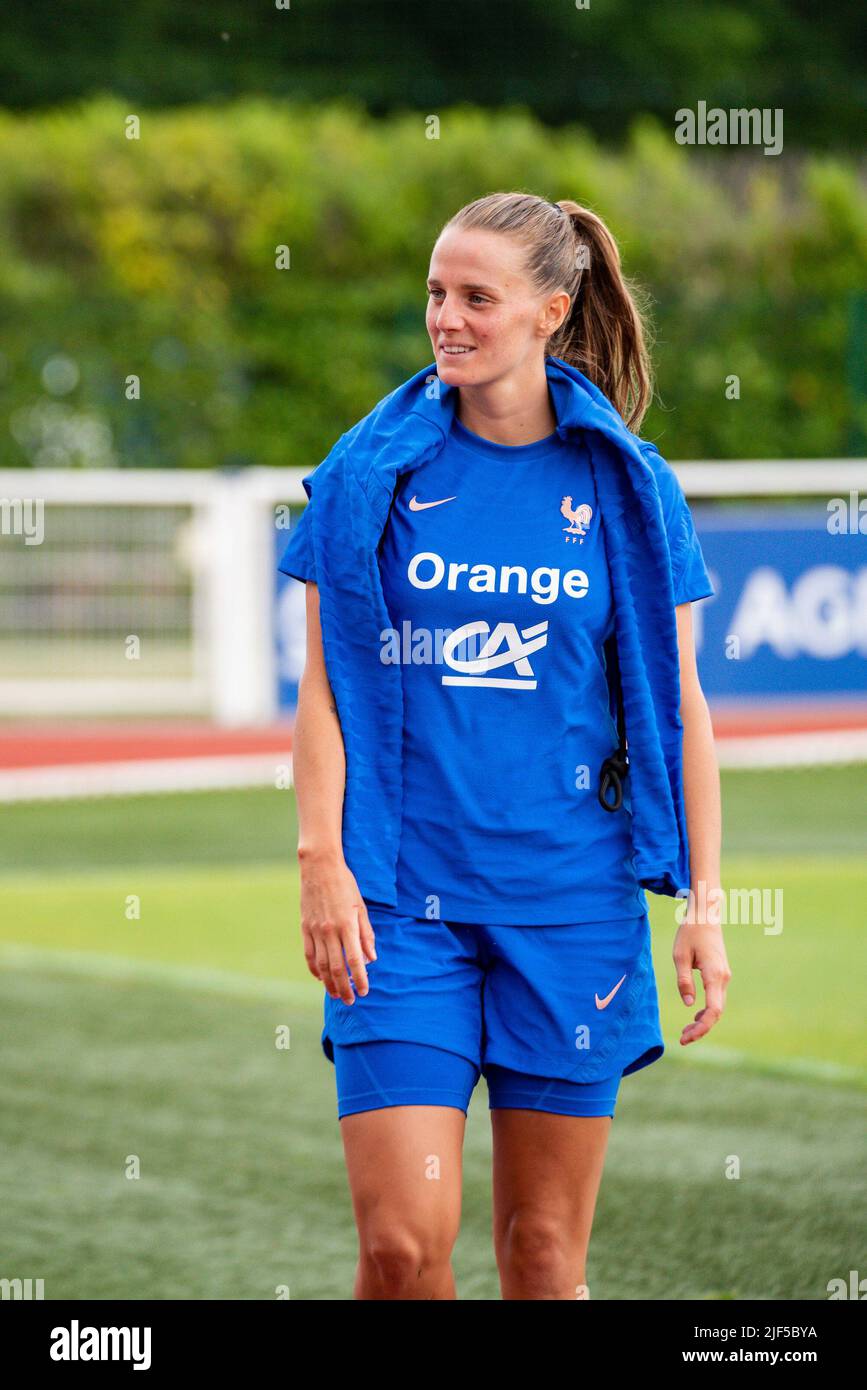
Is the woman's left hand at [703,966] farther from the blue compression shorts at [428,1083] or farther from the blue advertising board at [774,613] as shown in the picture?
the blue advertising board at [774,613]

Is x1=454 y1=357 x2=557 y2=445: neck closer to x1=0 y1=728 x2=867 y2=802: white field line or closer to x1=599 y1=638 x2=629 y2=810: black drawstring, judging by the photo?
x1=599 y1=638 x2=629 y2=810: black drawstring

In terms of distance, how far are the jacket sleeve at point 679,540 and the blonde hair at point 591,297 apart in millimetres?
192

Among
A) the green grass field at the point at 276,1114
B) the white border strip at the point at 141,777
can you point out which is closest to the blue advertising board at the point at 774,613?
the white border strip at the point at 141,777

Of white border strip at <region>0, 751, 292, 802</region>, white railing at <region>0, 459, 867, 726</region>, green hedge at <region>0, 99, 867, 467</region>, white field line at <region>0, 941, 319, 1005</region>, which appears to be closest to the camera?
white field line at <region>0, 941, 319, 1005</region>

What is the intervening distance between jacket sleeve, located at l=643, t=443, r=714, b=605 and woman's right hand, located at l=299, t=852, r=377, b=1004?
2.13ft

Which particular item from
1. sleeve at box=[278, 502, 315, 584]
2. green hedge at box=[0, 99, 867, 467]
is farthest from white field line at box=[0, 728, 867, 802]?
sleeve at box=[278, 502, 315, 584]

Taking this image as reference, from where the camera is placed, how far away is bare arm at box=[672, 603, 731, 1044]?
315 cm

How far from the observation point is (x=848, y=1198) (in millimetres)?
4879

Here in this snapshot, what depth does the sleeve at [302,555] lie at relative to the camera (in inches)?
121

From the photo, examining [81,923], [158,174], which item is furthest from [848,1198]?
[158,174]

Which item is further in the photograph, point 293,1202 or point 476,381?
point 293,1202

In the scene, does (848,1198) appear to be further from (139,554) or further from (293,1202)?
(139,554)

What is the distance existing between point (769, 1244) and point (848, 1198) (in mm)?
428

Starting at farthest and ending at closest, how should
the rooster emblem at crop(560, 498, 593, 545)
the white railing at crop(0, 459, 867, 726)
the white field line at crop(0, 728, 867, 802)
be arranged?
1. the white railing at crop(0, 459, 867, 726)
2. the white field line at crop(0, 728, 867, 802)
3. the rooster emblem at crop(560, 498, 593, 545)
